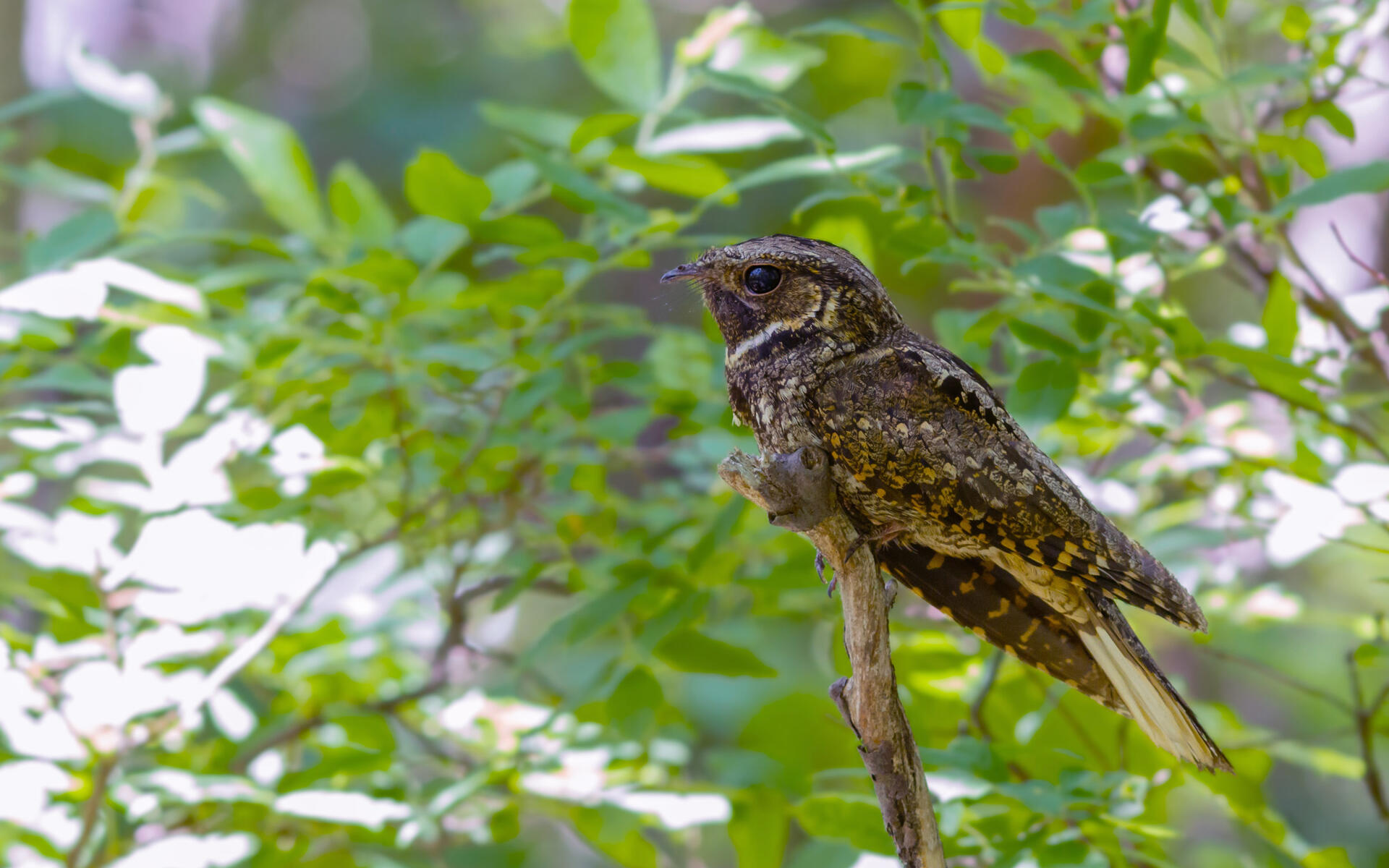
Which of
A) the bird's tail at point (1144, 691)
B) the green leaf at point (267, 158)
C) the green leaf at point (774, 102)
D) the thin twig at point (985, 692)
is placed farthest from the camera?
the green leaf at point (267, 158)

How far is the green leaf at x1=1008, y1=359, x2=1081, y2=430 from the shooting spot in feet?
5.49

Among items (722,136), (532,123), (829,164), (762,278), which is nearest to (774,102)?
(829,164)

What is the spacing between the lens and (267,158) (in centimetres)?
218

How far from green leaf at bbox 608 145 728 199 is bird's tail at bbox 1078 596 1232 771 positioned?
0.95 meters

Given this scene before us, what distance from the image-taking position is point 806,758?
2.09 meters

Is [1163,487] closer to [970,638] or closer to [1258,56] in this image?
[970,638]

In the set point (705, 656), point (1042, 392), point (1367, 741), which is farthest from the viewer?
point (705, 656)

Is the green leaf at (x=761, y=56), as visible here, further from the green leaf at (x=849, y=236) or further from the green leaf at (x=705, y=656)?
the green leaf at (x=705, y=656)

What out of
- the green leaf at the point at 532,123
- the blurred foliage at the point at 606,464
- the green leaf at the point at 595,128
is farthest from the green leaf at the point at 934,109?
the green leaf at the point at 532,123

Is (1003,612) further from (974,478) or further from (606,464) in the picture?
(606,464)

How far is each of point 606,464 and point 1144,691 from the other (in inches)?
49.9

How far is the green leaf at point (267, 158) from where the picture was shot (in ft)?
7.08

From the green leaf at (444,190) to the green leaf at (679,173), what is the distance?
0.24 metres

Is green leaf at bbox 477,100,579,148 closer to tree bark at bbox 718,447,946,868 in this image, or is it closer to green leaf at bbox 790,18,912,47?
green leaf at bbox 790,18,912,47
